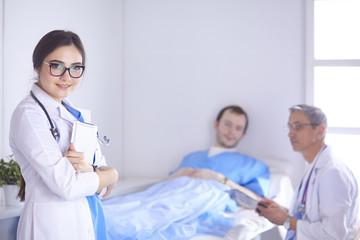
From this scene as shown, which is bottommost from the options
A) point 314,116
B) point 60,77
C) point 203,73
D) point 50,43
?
point 314,116

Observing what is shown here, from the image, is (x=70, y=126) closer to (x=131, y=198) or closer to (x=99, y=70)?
(x=131, y=198)

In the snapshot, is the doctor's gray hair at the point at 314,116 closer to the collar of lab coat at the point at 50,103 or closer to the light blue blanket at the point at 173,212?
the light blue blanket at the point at 173,212

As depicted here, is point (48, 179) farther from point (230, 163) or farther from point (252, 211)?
point (230, 163)

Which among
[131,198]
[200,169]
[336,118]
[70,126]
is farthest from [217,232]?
[336,118]

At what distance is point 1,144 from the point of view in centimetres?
A: 306

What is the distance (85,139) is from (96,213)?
278mm

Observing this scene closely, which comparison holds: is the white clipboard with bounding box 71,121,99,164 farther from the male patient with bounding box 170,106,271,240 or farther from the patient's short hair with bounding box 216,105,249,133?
the patient's short hair with bounding box 216,105,249,133

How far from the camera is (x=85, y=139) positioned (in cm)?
178

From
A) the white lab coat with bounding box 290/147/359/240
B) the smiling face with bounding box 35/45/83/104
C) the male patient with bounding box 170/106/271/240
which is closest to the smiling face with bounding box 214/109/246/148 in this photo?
the male patient with bounding box 170/106/271/240

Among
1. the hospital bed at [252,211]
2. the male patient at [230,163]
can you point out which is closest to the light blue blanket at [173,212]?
the hospital bed at [252,211]

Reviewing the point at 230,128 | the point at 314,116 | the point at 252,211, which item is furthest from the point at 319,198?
the point at 230,128

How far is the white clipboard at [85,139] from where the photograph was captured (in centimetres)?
172

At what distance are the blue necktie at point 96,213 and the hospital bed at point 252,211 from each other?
1011 mm

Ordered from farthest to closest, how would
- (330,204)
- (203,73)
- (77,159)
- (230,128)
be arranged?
(203,73), (230,128), (330,204), (77,159)
